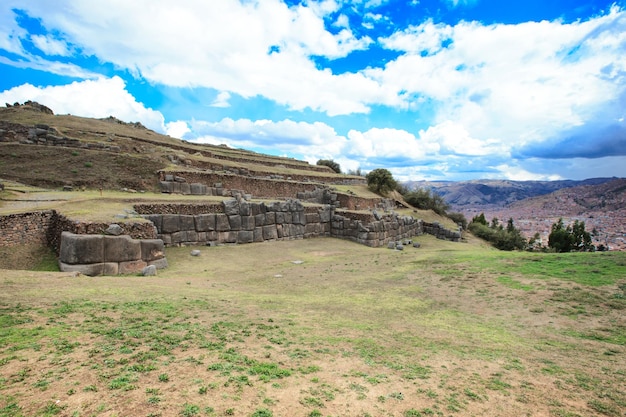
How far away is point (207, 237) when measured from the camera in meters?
16.3

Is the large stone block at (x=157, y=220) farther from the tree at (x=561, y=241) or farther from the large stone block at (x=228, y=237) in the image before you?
the tree at (x=561, y=241)

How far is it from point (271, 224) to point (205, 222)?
433 cm

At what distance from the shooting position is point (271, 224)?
19.4 m

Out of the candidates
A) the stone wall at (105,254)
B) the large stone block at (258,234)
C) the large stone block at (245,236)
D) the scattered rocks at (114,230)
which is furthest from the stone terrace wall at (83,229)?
the large stone block at (258,234)

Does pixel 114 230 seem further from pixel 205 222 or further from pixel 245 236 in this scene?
pixel 245 236

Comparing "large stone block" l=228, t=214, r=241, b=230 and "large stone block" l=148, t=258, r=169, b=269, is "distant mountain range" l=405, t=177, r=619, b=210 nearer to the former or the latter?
"large stone block" l=228, t=214, r=241, b=230

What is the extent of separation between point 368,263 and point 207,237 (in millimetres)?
8191

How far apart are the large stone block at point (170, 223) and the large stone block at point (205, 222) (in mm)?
939

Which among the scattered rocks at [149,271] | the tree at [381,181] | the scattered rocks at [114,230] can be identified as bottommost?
the scattered rocks at [149,271]

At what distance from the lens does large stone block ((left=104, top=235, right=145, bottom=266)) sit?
1006 centimetres

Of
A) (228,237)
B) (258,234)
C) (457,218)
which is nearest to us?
(228,237)

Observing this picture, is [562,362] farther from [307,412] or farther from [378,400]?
[307,412]

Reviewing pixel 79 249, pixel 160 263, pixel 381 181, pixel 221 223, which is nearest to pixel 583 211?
pixel 381 181

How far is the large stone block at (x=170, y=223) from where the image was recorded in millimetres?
14774
